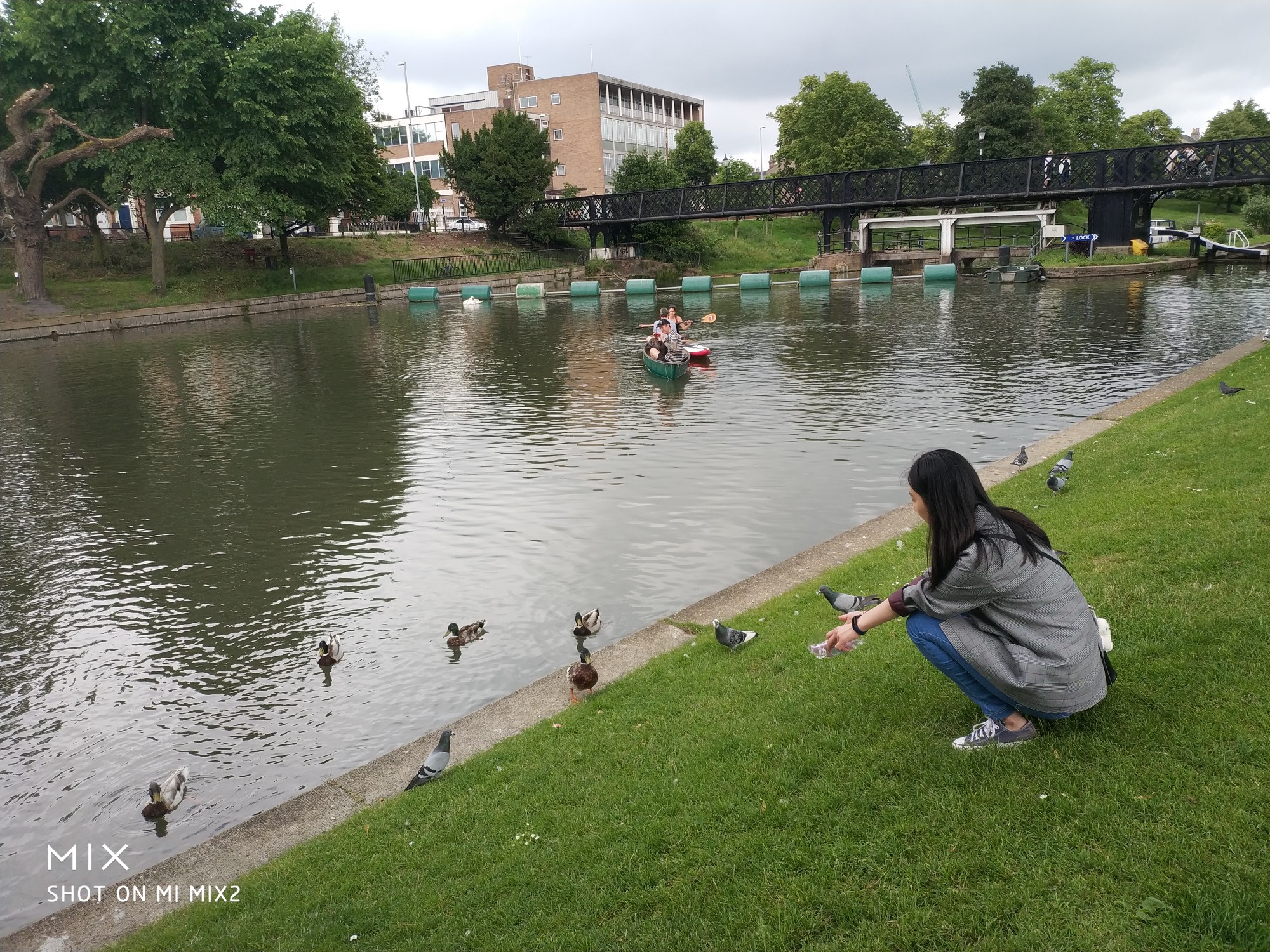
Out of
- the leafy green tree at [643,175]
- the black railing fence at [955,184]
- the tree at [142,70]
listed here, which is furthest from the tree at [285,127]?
the leafy green tree at [643,175]

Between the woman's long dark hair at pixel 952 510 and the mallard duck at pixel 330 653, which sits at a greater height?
the woman's long dark hair at pixel 952 510

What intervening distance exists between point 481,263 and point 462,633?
61337 millimetres

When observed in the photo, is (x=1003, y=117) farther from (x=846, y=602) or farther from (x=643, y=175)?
(x=846, y=602)

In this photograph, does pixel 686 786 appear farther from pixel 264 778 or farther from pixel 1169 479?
pixel 1169 479

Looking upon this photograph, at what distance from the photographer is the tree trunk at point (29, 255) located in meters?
44.5

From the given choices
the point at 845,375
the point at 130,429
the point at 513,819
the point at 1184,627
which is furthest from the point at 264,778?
the point at 845,375

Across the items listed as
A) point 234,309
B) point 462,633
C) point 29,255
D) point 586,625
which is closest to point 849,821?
point 586,625

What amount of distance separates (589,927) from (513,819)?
123 centimetres

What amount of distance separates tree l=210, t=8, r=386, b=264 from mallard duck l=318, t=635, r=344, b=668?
4508 centimetres

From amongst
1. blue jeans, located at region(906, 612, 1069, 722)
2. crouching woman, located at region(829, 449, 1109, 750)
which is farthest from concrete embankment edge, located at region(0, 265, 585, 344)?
crouching woman, located at region(829, 449, 1109, 750)

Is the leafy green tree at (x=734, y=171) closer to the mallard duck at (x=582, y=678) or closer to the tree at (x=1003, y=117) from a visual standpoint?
the tree at (x=1003, y=117)

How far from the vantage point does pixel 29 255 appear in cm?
4525

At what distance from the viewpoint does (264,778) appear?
7250 millimetres

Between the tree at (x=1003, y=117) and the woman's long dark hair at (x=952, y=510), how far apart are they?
83318mm
